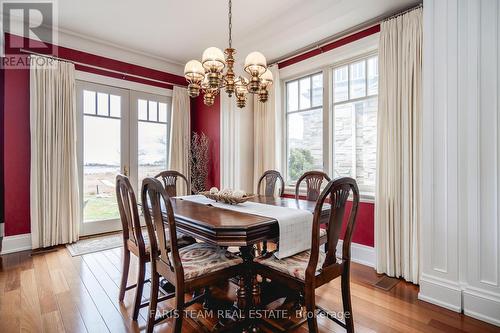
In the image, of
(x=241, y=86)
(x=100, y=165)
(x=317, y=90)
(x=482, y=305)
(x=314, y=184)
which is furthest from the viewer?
(x=100, y=165)

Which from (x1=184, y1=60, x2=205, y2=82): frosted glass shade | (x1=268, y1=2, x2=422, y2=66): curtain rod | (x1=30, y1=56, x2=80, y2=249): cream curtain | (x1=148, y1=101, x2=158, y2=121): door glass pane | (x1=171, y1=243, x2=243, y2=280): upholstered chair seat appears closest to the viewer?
(x1=171, y1=243, x2=243, y2=280): upholstered chair seat

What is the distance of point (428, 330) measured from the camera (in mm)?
1791

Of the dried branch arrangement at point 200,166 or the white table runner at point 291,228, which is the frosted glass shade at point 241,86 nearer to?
the white table runner at point 291,228

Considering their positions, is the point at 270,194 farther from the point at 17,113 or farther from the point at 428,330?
the point at 17,113

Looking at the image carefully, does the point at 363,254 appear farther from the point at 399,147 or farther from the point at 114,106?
the point at 114,106

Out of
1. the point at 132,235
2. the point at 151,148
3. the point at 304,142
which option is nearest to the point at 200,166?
the point at 151,148

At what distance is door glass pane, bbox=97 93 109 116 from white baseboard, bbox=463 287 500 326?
4722 mm

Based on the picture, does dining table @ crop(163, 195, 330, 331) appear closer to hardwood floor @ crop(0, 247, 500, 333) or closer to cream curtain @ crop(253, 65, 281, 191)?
hardwood floor @ crop(0, 247, 500, 333)

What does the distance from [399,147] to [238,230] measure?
6.60 feet

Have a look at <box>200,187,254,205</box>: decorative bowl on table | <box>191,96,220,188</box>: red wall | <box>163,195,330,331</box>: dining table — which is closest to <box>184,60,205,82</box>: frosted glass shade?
<box>200,187,254,205</box>: decorative bowl on table

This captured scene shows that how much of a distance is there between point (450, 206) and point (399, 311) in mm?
906

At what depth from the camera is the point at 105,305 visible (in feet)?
6.87

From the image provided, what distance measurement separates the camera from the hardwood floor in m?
1.82

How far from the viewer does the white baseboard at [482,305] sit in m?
1.87
